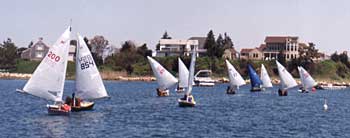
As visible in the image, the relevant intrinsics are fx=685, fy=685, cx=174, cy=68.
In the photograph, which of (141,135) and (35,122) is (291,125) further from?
(35,122)

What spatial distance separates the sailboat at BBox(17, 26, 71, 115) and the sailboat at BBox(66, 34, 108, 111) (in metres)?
3.15

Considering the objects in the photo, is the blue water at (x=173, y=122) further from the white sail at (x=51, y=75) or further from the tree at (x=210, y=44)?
the tree at (x=210, y=44)

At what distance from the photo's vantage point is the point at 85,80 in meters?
58.5

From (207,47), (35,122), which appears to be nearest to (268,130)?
(35,122)

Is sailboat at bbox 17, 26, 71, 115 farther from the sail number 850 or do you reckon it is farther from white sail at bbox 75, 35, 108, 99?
the sail number 850

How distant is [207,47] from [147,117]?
5444 inches

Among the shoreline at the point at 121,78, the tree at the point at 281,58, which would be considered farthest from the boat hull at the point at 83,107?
the tree at the point at 281,58

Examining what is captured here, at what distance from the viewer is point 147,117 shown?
2267 inches

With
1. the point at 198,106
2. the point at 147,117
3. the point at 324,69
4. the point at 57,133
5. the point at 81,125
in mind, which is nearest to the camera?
the point at 57,133

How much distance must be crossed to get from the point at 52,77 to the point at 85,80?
14.7ft

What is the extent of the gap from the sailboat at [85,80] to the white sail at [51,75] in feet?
10.7

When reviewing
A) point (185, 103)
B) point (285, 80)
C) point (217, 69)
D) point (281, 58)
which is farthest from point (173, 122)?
point (281, 58)

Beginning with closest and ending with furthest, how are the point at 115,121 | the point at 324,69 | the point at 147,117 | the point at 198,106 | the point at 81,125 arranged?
the point at 81,125
the point at 115,121
the point at 147,117
the point at 198,106
the point at 324,69

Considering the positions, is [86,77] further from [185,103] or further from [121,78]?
[121,78]
